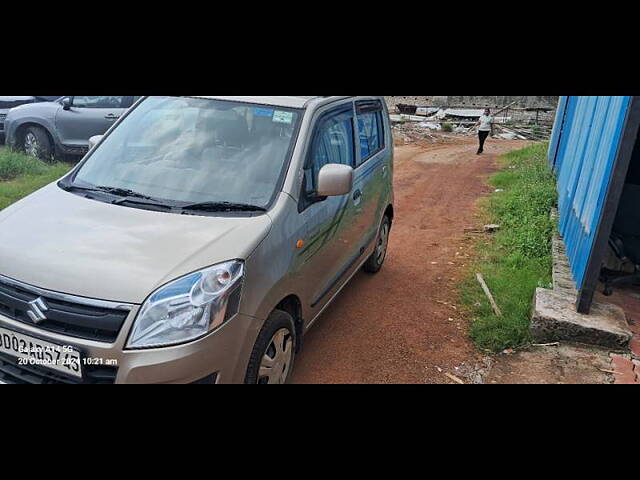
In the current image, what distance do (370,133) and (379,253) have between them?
1357 mm

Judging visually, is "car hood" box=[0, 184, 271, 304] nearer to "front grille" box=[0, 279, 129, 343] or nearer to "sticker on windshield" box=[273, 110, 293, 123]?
"front grille" box=[0, 279, 129, 343]

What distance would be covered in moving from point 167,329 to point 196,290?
22 centimetres

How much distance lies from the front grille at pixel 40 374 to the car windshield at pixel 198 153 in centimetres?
114

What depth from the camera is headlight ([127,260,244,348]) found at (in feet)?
7.30

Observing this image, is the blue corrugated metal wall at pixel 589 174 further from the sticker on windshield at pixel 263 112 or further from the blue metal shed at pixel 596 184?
the sticker on windshield at pixel 263 112

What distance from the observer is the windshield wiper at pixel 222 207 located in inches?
113

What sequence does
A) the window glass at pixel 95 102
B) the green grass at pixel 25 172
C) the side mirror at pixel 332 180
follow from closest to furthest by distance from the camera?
the side mirror at pixel 332 180 → the green grass at pixel 25 172 → the window glass at pixel 95 102

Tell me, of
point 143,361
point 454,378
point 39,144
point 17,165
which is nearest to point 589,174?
point 454,378

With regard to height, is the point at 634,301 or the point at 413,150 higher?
the point at 634,301

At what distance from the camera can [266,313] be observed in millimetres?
2668

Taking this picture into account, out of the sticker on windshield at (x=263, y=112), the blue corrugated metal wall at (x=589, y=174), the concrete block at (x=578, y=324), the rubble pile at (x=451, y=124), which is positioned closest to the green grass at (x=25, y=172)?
the sticker on windshield at (x=263, y=112)

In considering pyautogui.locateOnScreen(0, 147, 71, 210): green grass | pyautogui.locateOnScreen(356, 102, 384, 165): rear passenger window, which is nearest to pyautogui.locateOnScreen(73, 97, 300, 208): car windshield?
pyautogui.locateOnScreen(356, 102, 384, 165): rear passenger window

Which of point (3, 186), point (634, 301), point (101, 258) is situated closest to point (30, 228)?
point (101, 258)

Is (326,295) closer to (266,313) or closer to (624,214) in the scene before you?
(266,313)
